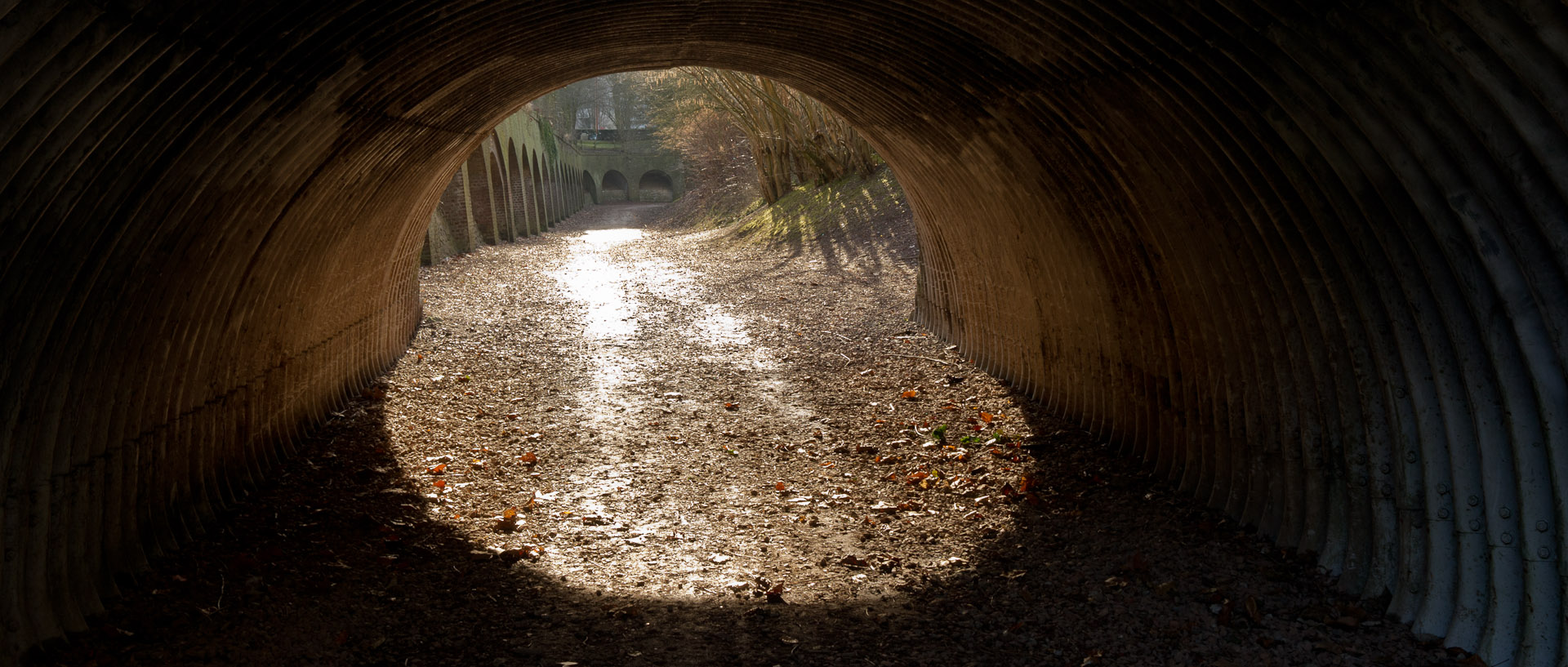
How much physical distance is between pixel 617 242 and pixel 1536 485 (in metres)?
30.7

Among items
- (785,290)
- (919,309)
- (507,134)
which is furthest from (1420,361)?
(507,134)

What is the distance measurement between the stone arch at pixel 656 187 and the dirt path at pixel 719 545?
6313 centimetres

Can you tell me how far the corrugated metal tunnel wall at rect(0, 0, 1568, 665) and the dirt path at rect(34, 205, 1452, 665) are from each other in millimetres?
399

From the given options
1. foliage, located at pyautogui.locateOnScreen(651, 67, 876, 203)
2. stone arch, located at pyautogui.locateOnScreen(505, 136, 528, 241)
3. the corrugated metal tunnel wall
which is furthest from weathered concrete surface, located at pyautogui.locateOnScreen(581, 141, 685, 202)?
the corrugated metal tunnel wall

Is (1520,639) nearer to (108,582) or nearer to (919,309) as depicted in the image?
(108,582)

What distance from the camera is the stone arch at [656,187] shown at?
2916 inches

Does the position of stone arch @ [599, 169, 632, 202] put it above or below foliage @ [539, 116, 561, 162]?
below

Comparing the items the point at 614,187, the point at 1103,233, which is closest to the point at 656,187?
the point at 614,187

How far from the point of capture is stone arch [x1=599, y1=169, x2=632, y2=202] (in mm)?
77500

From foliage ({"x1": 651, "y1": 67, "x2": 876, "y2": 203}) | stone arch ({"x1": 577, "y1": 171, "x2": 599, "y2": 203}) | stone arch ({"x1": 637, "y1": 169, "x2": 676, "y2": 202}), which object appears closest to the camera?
foliage ({"x1": 651, "y1": 67, "x2": 876, "y2": 203})

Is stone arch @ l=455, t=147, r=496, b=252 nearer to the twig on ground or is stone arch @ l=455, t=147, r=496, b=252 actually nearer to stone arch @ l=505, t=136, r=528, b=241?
stone arch @ l=505, t=136, r=528, b=241

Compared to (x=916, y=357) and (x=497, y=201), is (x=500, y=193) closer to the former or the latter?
(x=497, y=201)

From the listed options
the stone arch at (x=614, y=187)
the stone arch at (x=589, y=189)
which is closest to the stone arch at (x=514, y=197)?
the stone arch at (x=589, y=189)

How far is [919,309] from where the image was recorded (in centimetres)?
1398
